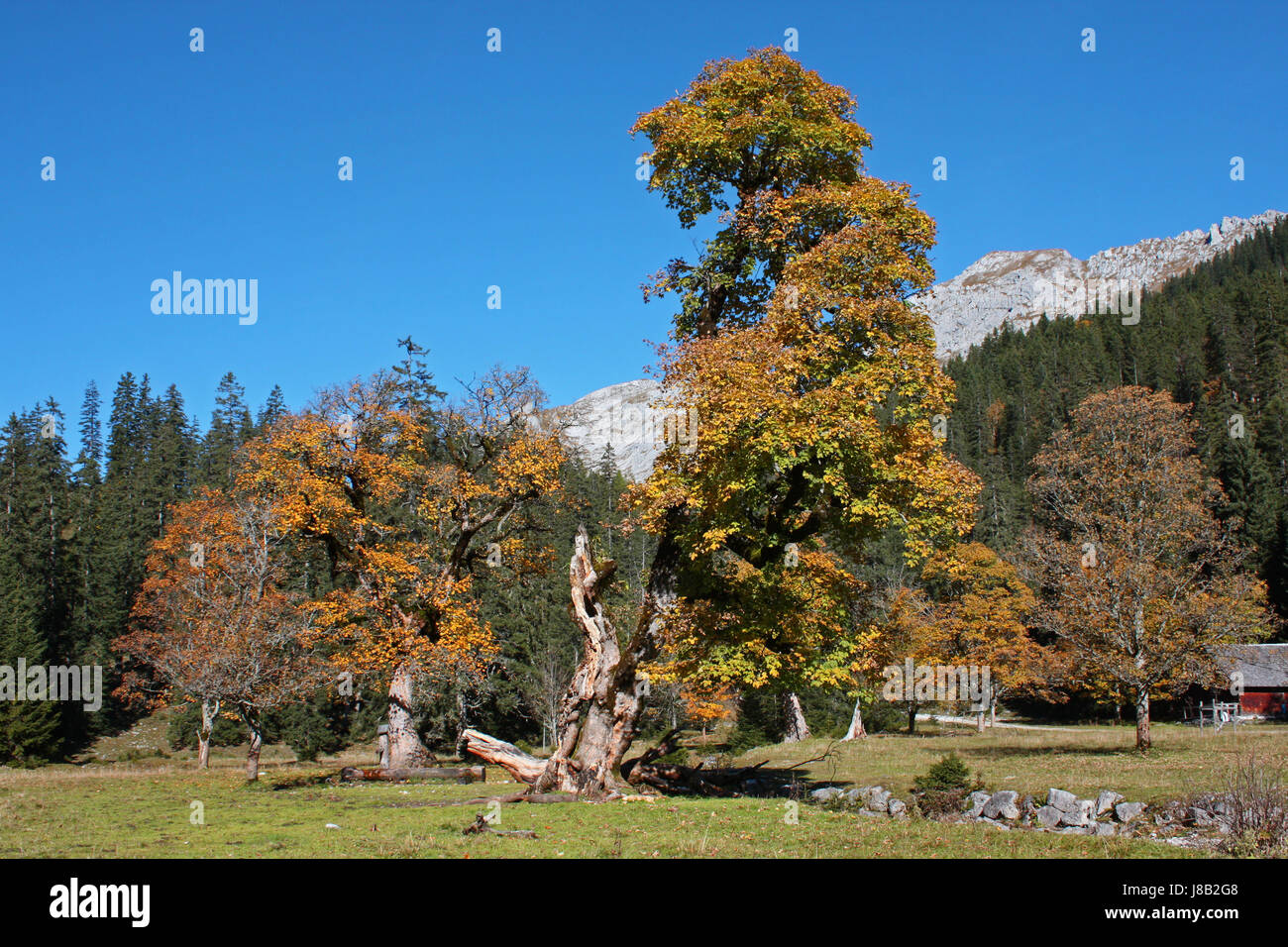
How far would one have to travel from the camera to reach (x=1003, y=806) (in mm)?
18500

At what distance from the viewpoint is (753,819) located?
14102 millimetres

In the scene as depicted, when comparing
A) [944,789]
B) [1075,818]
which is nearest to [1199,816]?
[1075,818]

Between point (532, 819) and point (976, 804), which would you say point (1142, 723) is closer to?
point (976, 804)

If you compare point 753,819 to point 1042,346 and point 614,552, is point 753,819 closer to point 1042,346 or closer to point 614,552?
point 614,552

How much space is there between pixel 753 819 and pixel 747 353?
29.6 feet

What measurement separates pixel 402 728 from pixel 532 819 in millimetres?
14616

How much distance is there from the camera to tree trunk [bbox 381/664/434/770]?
27297 millimetres

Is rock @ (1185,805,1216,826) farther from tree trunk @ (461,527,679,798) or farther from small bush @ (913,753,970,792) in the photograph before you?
tree trunk @ (461,527,679,798)

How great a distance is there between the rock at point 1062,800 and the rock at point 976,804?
4.50 feet

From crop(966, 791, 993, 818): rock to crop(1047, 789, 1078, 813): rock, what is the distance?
4.50 feet

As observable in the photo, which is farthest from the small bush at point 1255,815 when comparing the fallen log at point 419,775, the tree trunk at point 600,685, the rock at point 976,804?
the fallen log at point 419,775

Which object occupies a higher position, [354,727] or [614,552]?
[614,552]

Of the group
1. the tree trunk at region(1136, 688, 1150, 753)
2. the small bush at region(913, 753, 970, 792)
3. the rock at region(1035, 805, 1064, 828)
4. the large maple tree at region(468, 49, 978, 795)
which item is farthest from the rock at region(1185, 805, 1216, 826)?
the tree trunk at region(1136, 688, 1150, 753)
